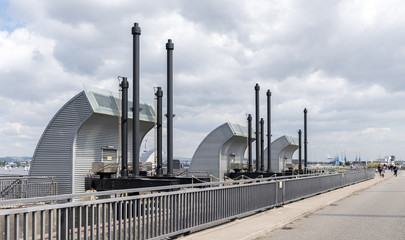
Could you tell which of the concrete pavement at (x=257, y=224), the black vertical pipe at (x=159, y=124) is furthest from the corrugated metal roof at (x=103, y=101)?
the concrete pavement at (x=257, y=224)

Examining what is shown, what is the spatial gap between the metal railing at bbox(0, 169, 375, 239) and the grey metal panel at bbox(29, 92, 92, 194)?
1613cm

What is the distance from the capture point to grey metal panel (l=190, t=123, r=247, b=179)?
51.1 metres

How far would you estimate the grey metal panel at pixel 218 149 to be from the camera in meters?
51.1

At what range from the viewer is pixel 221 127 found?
51.6 m

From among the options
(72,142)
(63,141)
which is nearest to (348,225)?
(72,142)

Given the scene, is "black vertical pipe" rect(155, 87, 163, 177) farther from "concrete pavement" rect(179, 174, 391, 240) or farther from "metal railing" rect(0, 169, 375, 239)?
"metal railing" rect(0, 169, 375, 239)

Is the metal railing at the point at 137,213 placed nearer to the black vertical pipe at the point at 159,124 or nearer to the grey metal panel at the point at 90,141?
the black vertical pipe at the point at 159,124

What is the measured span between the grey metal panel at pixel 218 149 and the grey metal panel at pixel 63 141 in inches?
964

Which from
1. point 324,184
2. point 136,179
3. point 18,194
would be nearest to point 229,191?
point 136,179

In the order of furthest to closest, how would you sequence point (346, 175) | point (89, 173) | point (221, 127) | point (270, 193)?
1. point (221, 127)
2. point (346, 175)
3. point (89, 173)
4. point (270, 193)

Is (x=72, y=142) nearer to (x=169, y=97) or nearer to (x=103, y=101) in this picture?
(x=103, y=101)

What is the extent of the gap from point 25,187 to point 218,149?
2808 cm

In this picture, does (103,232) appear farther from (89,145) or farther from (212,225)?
(89,145)

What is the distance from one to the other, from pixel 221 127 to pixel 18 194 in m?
29.7
